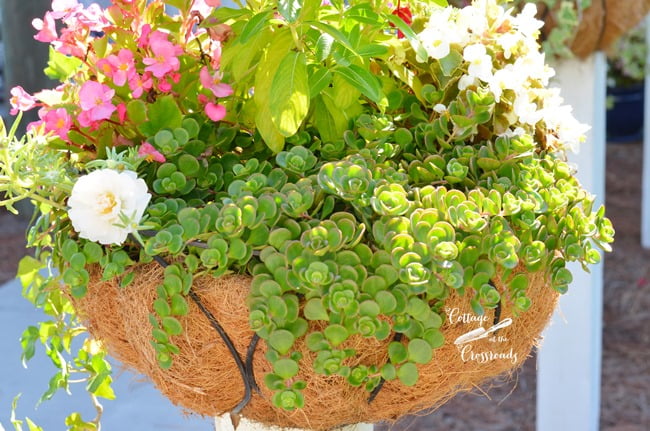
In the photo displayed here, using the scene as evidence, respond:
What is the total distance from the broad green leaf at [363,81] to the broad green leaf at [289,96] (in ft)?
0.14

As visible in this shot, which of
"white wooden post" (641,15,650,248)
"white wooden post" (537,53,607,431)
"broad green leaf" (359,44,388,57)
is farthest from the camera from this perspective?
"white wooden post" (641,15,650,248)

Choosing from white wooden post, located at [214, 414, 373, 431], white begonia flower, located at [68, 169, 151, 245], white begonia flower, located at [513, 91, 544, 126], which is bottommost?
white wooden post, located at [214, 414, 373, 431]

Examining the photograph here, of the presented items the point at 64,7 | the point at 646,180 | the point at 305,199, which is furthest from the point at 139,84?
the point at 646,180

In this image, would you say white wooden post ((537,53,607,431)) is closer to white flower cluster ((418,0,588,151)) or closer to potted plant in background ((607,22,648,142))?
white flower cluster ((418,0,588,151))

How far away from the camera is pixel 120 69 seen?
85 cm

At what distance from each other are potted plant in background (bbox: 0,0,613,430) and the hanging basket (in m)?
0.96

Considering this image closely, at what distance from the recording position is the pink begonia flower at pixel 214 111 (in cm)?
86

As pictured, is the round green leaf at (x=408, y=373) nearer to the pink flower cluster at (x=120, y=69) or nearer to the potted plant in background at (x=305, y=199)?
the potted plant in background at (x=305, y=199)

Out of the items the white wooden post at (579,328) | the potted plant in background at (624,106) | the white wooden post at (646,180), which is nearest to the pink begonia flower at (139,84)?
the white wooden post at (579,328)

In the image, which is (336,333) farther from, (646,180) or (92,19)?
(646,180)

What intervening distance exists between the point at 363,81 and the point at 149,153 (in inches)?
8.7

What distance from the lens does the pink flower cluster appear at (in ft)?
2.75

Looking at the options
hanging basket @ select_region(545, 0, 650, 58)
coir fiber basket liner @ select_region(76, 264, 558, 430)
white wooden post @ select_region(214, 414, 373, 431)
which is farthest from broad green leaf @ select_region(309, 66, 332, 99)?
hanging basket @ select_region(545, 0, 650, 58)

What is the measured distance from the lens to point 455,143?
0.91 meters
